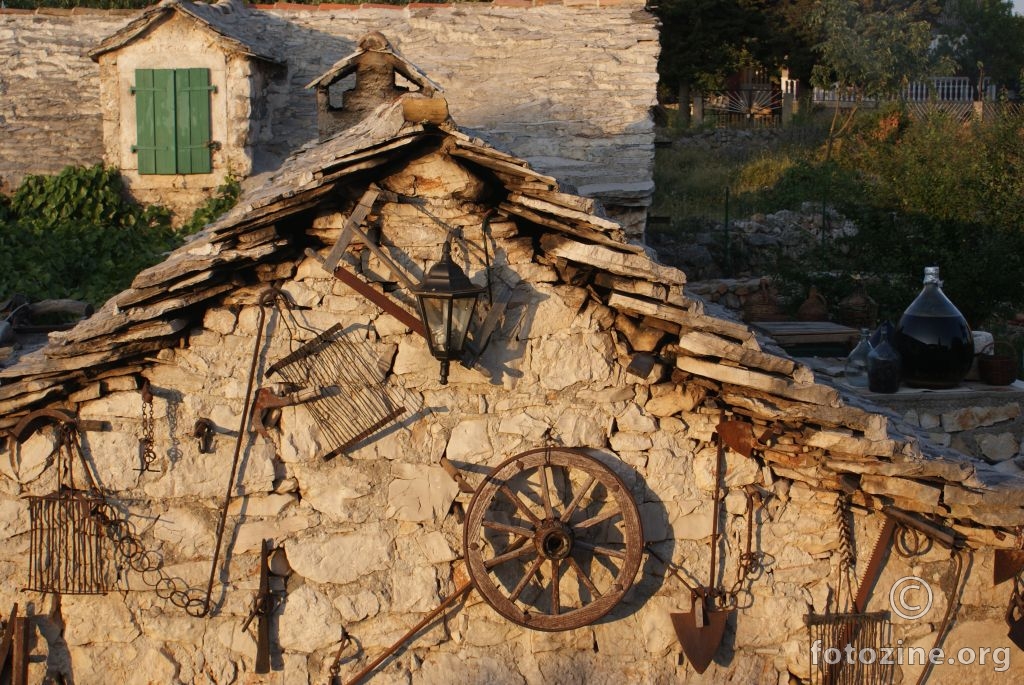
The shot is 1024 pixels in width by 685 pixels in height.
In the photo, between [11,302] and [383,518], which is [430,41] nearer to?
[11,302]

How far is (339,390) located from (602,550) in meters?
1.34

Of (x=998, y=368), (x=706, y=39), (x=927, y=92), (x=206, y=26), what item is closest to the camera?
(x=998, y=368)

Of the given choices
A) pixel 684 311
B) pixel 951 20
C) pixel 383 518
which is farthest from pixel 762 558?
pixel 951 20

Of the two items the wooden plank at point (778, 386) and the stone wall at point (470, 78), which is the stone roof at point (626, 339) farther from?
the stone wall at point (470, 78)

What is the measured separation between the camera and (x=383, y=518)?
510 cm

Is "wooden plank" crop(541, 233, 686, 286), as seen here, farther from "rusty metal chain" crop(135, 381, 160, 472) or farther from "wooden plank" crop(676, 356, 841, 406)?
"rusty metal chain" crop(135, 381, 160, 472)

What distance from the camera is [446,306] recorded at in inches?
190

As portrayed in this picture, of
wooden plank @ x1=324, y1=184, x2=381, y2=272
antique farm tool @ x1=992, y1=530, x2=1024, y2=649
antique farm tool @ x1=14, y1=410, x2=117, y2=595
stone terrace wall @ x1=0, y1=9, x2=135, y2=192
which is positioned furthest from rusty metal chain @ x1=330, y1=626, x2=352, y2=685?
stone terrace wall @ x1=0, y1=9, x2=135, y2=192

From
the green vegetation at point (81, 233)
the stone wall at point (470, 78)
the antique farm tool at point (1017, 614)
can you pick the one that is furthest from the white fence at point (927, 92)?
the antique farm tool at point (1017, 614)

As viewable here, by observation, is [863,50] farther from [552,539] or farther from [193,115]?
[552,539]

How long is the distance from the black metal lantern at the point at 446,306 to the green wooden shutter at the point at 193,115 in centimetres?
A: 886

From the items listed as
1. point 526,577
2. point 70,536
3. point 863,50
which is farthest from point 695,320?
point 863,50

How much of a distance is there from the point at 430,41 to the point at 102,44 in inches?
145

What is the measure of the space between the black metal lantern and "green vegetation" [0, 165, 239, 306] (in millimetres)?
7915
